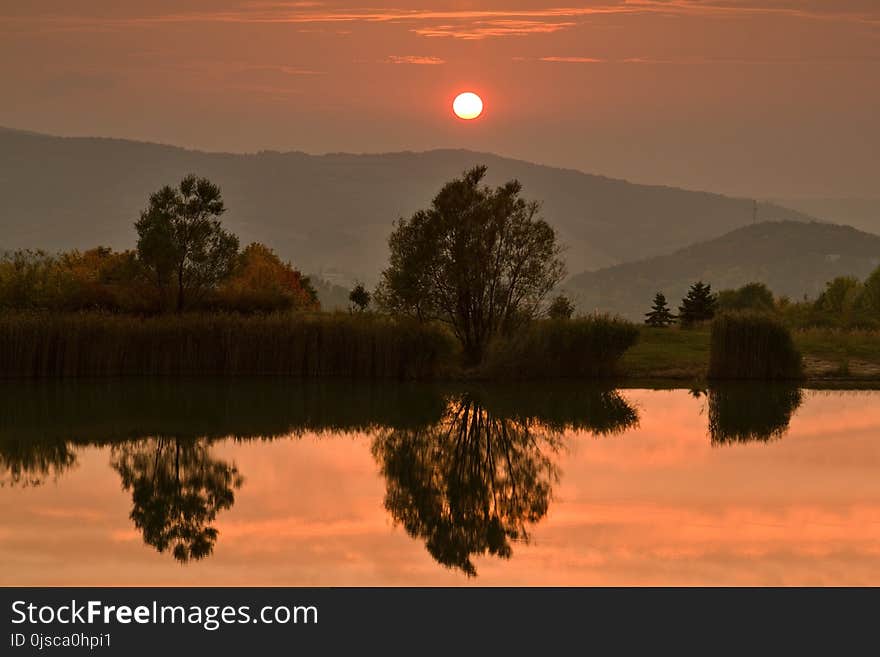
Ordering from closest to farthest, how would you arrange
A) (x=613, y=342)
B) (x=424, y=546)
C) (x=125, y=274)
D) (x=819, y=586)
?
(x=819, y=586) → (x=424, y=546) → (x=613, y=342) → (x=125, y=274)

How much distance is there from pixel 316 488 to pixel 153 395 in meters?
8.24

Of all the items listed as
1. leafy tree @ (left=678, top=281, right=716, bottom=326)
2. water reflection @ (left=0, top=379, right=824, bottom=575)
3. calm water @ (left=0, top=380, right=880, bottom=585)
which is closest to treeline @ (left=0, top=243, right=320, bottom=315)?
water reflection @ (left=0, top=379, right=824, bottom=575)

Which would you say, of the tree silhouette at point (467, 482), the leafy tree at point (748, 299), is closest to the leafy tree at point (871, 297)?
the leafy tree at point (748, 299)

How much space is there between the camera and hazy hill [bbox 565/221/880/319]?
140 m

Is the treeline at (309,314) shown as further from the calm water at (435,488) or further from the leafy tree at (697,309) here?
the leafy tree at (697,309)

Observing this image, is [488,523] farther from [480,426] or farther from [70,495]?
[480,426]

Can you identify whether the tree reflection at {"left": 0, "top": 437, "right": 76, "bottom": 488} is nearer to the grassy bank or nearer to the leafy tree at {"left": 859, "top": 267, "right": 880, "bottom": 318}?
the grassy bank

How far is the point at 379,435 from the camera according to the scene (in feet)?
55.9

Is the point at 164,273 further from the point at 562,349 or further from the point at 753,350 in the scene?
the point at 753,350

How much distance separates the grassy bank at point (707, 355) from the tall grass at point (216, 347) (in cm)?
394

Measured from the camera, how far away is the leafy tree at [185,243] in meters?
26.8

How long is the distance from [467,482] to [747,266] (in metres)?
136

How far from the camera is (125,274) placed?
88.9ft
